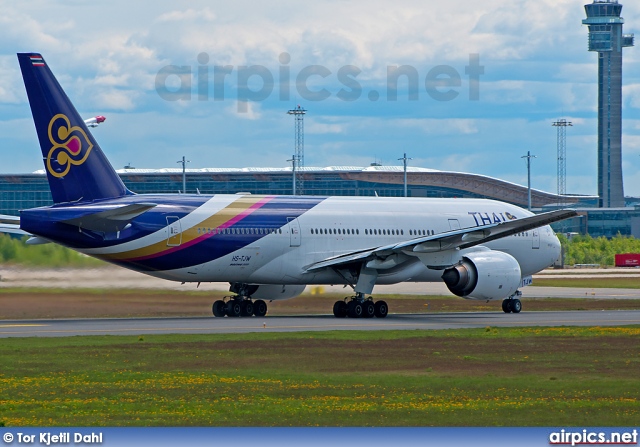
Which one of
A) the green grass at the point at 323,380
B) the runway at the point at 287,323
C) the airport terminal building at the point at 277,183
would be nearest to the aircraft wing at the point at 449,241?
the runway at the point at 287,323

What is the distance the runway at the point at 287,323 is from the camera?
108 feet

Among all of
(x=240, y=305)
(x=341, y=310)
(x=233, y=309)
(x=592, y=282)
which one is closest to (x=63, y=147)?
(x=233, y=309)

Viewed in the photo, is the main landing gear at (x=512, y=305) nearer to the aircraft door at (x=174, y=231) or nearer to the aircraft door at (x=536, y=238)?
the aircraft door at (x=536, y=238)

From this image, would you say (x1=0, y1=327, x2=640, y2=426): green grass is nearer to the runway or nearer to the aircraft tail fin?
the runway

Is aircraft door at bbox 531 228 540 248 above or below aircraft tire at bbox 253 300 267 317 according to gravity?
above

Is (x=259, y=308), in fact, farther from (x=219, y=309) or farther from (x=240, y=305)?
(x=219, y=309)

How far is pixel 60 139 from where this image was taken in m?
35.7

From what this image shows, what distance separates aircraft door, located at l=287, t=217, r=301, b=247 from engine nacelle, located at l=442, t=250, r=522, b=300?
17.5ft

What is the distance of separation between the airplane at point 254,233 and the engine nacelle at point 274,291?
1.5 inches

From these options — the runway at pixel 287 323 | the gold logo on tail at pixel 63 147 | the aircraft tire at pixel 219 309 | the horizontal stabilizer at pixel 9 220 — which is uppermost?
the gold logo on tail at pixel 63 147

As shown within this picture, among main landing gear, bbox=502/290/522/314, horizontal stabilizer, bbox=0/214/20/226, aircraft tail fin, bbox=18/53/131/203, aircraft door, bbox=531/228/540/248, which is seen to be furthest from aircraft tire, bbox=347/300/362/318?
horizontal stabilizer, bbox=0/214/20/226

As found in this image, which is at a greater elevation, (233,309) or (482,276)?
(482,276)

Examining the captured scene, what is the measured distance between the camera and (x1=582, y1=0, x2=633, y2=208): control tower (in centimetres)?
18362

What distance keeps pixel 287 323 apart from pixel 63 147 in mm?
9123
